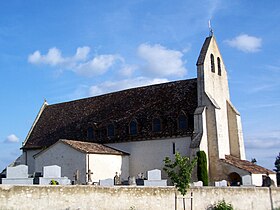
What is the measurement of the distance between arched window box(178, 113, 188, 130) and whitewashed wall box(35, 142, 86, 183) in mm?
9407

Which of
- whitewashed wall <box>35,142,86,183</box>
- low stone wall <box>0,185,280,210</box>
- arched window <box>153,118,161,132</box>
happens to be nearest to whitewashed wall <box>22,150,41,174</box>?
whitewashed wall <box>35,142,86,183</box>

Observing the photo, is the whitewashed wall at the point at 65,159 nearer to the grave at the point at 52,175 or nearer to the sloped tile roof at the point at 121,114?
the sloped tile roof at the point at 121,114

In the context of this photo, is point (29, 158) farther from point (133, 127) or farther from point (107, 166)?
point (133, 127)

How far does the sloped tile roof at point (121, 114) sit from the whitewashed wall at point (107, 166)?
2.35 m

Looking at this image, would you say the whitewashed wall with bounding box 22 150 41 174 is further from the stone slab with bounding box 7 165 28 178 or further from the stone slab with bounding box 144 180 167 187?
the stone slab with bounding box 144 180 167 187

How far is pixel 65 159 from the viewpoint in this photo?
34.0 meters

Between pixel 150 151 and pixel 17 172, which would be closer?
pixel 17 172

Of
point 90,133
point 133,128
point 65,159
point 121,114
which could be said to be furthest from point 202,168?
point 90,133

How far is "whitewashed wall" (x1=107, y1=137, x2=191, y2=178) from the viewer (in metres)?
35.3

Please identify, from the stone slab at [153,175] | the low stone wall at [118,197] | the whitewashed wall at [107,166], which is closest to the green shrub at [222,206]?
the low stone wall at [118,197]

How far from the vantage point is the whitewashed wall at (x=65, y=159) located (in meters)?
33.1

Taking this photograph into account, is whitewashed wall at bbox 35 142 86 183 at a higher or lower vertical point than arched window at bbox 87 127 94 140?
lower

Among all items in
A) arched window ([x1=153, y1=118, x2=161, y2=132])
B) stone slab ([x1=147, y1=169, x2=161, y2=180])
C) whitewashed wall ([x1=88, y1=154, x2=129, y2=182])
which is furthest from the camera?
arched window ([x1=153, y1=118, x2=161, y2=132])

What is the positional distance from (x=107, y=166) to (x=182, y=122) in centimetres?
810
